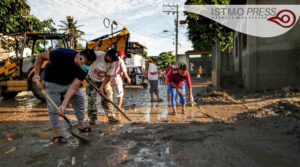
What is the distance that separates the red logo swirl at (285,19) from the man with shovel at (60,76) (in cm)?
908

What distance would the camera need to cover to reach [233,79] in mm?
12812

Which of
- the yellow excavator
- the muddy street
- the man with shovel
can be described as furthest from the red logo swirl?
the man with shovel

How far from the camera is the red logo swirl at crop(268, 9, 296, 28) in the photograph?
9617 mm

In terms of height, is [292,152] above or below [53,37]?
below

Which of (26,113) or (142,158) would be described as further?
(26,113)

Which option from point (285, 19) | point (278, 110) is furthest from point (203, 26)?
point (278, 110)

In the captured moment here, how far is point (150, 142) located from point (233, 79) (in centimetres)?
1015

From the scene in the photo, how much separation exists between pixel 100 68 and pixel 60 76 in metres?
1.26

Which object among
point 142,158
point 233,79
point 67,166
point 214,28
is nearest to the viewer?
point 67,166

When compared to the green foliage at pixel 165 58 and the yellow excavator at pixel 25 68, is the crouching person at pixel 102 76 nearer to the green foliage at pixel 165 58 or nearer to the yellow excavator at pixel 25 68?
the yellow excavator at pixel 25 68

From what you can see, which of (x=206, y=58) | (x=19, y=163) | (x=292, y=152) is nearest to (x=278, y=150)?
(x=292, y=152)

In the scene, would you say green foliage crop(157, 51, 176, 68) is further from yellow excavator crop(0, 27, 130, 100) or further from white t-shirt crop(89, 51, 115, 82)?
white t-shirt crop(89, 51, 115, 82)

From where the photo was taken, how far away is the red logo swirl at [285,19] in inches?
379

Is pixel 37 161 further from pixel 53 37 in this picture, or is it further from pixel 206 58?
pixel 206 58
